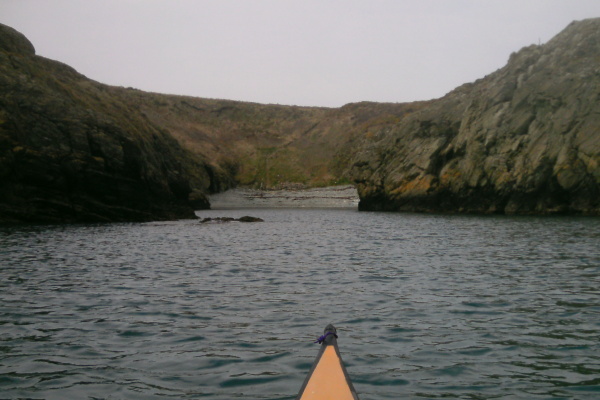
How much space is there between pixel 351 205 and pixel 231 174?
3973 cm

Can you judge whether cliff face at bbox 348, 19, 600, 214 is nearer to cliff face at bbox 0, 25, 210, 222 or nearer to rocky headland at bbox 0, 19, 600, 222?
rocky headland at bbox 0, 19, 600, 222

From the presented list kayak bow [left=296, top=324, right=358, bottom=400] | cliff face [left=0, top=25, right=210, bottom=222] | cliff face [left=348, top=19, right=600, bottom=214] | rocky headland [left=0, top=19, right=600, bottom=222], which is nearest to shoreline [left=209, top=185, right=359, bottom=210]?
rocky headland [left=0, top=19, right=600, bottom=222]

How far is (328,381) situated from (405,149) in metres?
65.2

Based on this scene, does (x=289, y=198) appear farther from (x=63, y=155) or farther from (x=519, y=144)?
(x=63, y=155)

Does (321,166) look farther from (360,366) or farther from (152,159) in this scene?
(360,366)

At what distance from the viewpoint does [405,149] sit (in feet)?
227

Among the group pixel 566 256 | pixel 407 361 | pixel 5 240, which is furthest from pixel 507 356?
pixel 5 240

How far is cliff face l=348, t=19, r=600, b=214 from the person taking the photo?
46.6 metres

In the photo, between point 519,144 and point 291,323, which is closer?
point 291,323

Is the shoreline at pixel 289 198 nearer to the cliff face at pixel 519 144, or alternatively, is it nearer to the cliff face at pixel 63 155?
the cliff face at pixel 519 144

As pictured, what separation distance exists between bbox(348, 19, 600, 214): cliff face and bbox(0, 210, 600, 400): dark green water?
2752 centimetres

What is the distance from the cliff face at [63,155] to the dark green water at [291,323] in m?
15.9

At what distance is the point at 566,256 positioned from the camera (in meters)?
20.3

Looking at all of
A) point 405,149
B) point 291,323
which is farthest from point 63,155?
point 405,149
